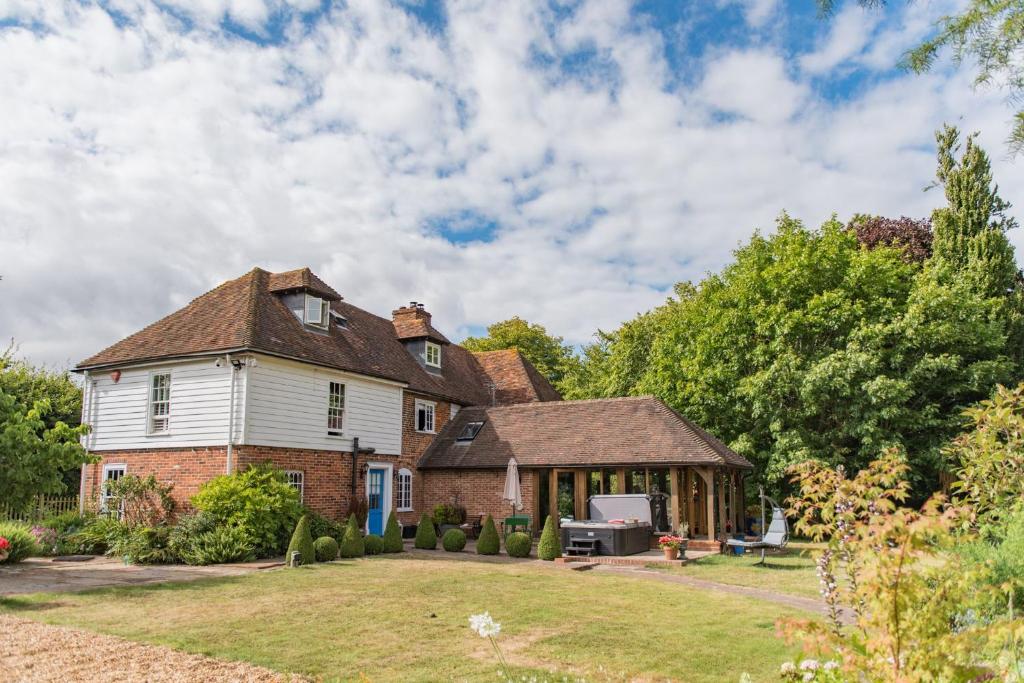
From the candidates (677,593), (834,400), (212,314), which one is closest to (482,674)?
(677,593)

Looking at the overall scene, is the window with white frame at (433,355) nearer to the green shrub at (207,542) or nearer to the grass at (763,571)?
the green shrub at (207,542)

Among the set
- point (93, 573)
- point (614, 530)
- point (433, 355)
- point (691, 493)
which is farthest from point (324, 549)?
point (433, 355)

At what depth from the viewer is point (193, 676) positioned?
754 cm

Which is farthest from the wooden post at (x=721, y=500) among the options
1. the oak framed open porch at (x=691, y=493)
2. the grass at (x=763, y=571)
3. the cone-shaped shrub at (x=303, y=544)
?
the cone-shaped shrub at (x=303, y=544)

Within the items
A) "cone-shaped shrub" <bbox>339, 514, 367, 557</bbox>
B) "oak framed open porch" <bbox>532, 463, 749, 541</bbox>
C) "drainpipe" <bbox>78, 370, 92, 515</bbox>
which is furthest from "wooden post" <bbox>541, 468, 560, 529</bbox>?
"drainpipe" <bbox>78, 370, 92, 515</bbox>

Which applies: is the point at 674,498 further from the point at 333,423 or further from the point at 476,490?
the point at 333,423

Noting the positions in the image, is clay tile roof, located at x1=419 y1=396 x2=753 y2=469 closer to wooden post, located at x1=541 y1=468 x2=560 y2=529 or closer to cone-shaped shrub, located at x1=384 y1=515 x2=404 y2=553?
wooden post, located at x1=541 y1=468 x2=560 y2=529

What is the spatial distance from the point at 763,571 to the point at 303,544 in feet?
34.1

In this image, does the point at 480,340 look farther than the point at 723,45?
Yes

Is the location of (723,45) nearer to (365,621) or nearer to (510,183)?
(510,183)

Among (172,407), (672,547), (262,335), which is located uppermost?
(262,335)

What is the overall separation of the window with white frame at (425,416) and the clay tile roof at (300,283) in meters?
5.23

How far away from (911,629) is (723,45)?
660 cm

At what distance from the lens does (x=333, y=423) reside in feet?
73.4
